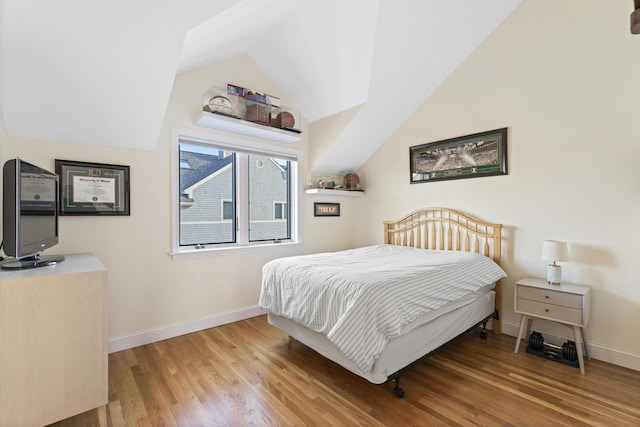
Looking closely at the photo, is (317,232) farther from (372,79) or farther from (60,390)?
(60,390)

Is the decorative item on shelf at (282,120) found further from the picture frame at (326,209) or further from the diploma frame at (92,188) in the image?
the diploma frame at (92,188)

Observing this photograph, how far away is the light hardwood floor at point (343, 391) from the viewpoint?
168 cm

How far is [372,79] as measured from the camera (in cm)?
296

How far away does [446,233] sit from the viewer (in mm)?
3305

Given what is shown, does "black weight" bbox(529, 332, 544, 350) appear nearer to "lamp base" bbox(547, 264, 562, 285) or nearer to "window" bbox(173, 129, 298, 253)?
"lamp base" bbox(547, 264, 562, 285)

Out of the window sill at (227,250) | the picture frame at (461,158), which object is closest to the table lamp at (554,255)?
the picture frame at (461,158)

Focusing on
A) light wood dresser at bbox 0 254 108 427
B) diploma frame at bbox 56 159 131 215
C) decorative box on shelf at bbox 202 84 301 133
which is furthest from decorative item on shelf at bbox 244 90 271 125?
light wood dresser at bbox 0 254 108 427

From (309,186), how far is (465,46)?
2.31m

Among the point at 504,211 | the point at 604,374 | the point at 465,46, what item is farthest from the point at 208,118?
the point at 604,374

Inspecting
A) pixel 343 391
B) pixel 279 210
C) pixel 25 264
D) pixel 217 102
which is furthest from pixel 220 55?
pixel 343 391

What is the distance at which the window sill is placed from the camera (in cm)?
286

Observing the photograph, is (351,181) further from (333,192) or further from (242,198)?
(242,198)

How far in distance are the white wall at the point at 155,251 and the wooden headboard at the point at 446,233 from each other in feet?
6.10

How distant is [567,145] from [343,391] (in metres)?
2.72
